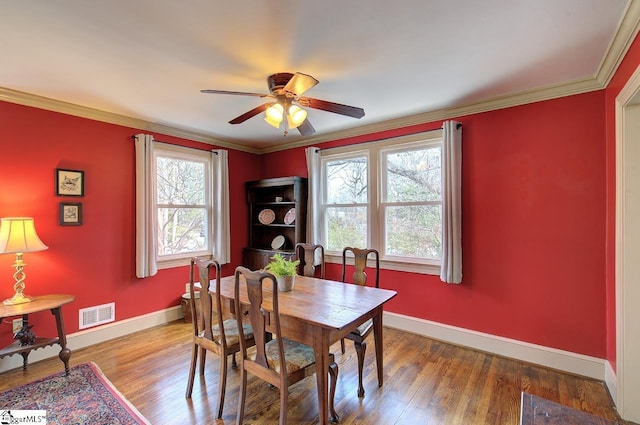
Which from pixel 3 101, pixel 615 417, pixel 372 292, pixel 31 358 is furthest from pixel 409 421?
pixel 3 101

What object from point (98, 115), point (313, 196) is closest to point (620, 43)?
point (313, 196)

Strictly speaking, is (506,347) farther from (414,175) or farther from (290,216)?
(290,216)

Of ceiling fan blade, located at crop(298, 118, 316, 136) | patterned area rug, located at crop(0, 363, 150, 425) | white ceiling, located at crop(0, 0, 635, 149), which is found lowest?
patterned area rug, located at crop(0, 363, 150, 425)

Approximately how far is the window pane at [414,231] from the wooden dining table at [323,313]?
1.20 metres

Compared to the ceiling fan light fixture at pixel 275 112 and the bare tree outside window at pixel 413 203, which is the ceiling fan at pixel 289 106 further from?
the bare tree outside window at pixel 413 203

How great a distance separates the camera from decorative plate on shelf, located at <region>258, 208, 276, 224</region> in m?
4.73

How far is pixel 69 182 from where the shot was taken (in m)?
3.05

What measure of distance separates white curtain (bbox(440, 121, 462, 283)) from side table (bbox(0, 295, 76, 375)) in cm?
360

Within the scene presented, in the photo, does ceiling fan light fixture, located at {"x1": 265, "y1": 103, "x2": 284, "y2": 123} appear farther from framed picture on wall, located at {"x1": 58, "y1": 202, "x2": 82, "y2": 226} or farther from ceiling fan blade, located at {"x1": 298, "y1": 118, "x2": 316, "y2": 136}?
framed picture on wall, located at {"x1": 58, "y1": 202, "x2": 82, "y2": 226}

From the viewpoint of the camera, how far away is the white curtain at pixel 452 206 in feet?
9.98

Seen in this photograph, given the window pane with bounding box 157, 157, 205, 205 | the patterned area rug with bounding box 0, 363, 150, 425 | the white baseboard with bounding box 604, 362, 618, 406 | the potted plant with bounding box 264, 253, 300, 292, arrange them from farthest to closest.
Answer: the window pane with bounding box 157, 157, 205, 205
the potted plant with bounding box 264, 253, 300, 292
the white baseboard with bounding box 604, 362, 618, 406
the patterned area rug with bounding box 0, 363, 150, 425

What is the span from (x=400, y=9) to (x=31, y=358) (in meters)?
4.19

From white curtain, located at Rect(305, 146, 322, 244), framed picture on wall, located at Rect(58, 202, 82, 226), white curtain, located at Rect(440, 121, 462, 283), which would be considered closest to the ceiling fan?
white curtain, located at Rect(440, 121, 462, 283)

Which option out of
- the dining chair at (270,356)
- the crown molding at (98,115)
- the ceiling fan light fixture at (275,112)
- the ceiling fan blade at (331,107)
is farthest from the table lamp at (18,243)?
the ceiling fan blade at (331,107)
